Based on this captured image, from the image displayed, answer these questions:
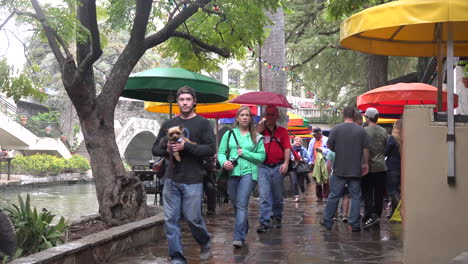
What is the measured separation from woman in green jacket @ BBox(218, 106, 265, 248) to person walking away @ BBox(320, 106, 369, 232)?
134 cm

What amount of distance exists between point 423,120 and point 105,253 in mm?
3358

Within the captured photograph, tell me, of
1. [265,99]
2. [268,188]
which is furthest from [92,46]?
[265,99]

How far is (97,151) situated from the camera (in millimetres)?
8000

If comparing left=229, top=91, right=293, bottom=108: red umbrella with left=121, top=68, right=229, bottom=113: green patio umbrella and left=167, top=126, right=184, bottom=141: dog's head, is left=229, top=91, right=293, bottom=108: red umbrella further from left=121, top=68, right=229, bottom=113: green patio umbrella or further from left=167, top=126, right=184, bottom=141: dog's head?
left=167, top=126, right=184, bottom=141: dog's head

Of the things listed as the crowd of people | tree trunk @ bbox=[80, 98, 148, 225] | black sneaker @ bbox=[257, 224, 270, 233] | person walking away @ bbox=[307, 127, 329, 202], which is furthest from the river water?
the crowd of people

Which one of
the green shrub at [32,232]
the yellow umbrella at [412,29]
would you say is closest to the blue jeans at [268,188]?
the yellow umbrella at [412,29]

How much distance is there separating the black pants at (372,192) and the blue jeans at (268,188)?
126cm

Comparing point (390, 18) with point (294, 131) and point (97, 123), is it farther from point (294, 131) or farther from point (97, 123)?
point (294, 131)

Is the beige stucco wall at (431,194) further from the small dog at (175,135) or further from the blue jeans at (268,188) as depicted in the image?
the blue jeans at (268,188)

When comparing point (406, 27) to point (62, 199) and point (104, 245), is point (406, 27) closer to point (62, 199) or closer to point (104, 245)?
point (104, 245)

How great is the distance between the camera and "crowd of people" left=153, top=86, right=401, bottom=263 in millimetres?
5559

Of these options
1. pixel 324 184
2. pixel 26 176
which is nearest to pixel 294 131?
pixel 26 176

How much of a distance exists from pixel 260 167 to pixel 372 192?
5.92 feet

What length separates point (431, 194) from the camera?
200 inches
